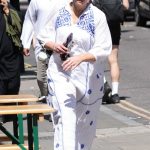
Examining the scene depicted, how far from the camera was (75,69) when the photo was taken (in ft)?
19.3

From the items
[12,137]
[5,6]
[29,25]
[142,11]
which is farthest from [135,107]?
[142,11]

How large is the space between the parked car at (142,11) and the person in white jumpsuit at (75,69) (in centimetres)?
1771

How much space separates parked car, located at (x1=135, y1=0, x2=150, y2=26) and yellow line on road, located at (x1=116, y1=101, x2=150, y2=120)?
520 inches

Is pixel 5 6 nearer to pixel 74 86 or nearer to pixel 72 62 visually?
pixel 74 86

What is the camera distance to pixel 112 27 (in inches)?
416

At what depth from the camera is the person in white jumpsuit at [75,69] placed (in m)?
5.80

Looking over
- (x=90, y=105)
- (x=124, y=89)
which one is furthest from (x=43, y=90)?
(x=90, y=105)

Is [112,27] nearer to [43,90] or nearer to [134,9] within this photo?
[43,90]

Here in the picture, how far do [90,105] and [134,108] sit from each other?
4.38 metres

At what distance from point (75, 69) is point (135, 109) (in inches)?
176

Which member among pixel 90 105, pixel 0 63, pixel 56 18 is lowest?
pixel 0 63

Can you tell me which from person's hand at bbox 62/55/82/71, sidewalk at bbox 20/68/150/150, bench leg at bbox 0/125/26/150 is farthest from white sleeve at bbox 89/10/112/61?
sidewalk at bbox 20/68/150/150

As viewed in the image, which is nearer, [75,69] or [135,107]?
[75,69]

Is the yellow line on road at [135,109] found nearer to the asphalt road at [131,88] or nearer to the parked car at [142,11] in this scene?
the asphalt road at [131,88]
